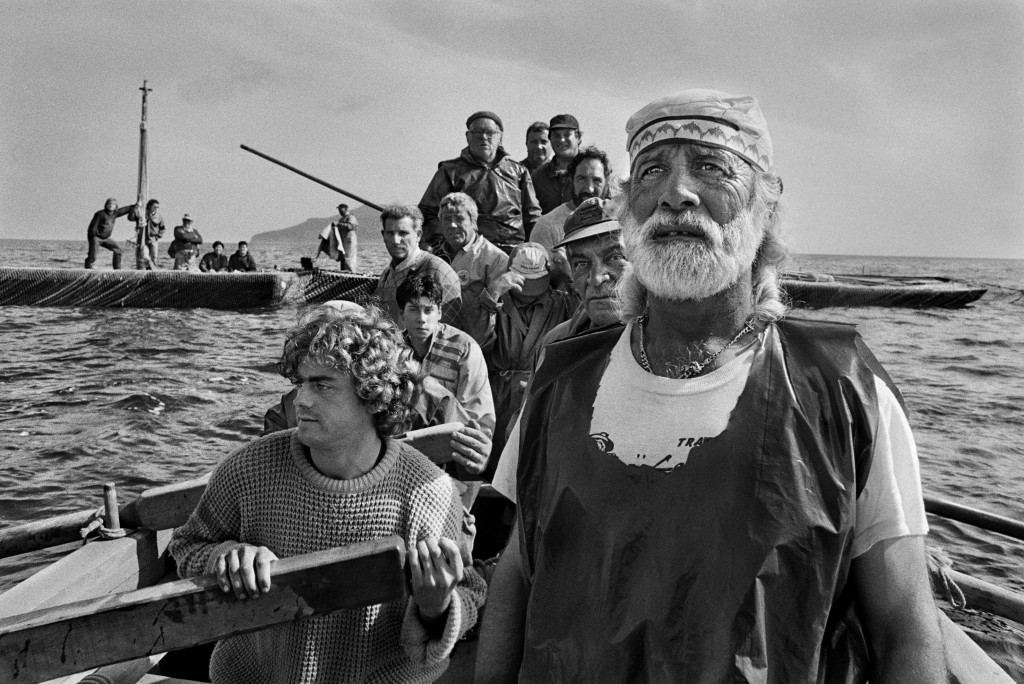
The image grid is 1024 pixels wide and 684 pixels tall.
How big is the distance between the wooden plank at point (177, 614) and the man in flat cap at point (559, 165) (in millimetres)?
6450

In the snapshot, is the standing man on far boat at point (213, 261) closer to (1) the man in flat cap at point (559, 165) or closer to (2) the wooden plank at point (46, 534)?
(1) the man in flat cap at point (559, 165)

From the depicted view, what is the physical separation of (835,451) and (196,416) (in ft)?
42.1

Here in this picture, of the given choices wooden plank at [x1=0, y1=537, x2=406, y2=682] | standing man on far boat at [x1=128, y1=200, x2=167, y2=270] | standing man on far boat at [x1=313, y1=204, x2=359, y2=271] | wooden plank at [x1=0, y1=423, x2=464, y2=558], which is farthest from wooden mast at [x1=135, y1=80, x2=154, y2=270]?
wooden plank at [x1=0, y1=537, x2=406, y2=682]

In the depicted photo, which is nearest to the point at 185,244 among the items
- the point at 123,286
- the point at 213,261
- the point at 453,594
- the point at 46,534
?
the point at 213,261

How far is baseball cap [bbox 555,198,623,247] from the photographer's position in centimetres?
364

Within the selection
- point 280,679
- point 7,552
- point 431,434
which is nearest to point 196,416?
point 7,552

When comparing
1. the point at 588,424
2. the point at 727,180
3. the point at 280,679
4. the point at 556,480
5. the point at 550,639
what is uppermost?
the point at 727,180

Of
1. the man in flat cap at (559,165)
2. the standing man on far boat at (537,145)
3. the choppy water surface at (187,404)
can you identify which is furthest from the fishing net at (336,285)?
the man in flat cap at (559,165)

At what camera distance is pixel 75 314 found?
78.9ft

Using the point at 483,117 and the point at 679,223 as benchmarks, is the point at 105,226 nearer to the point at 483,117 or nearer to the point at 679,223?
the point at 483,117

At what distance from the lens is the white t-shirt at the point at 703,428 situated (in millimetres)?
1526

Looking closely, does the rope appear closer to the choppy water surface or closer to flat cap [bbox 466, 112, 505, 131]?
the choppy water surface

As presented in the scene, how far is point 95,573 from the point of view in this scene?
12.2 feet

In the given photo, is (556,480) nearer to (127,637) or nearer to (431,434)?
(127,637)
